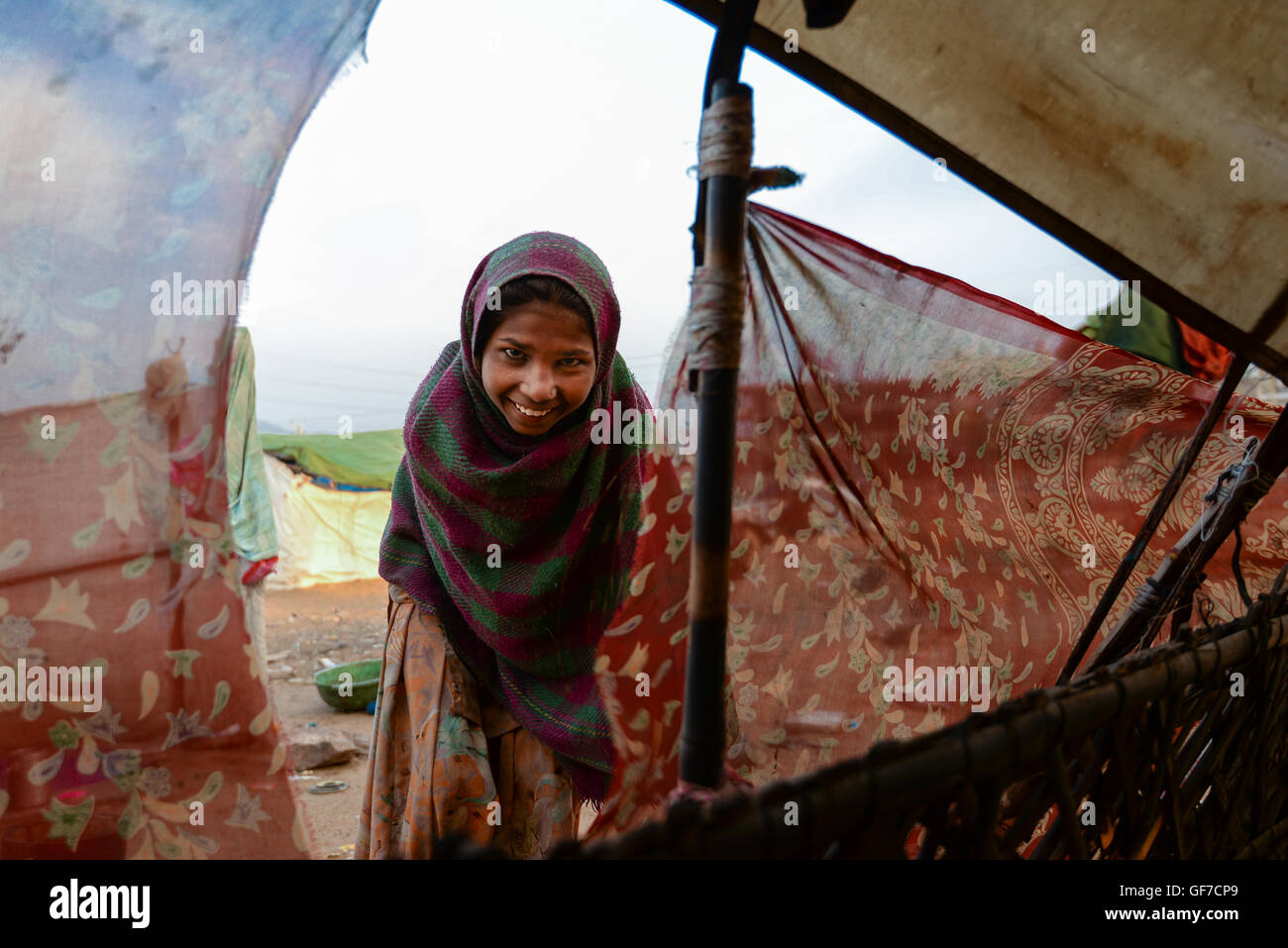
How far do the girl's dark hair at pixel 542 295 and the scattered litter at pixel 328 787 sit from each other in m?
3.94

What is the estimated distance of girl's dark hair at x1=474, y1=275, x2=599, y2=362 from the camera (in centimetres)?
141

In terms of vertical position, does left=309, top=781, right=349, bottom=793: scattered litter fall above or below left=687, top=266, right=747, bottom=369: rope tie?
below

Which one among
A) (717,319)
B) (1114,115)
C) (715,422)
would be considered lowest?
(715,422)

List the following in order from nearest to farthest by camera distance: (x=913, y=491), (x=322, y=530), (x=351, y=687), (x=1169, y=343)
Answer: (x=913, y=491), (x=1169, y=343), (x=351, y=687), (x=322, y=530)

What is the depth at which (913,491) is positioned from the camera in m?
1.63

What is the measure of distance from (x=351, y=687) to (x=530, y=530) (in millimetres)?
4691

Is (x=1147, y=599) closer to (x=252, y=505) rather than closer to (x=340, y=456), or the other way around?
(x=252, y=505)

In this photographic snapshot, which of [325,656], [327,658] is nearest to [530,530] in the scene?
[327,658]

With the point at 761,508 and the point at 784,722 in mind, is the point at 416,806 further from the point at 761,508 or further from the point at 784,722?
the point at 761,508

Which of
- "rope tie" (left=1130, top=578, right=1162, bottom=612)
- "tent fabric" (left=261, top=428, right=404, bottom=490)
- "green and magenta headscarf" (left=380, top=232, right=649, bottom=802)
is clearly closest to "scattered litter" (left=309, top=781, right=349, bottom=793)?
"green and magenta headscarf" (left=380, top=232, right=649, bottom=802)

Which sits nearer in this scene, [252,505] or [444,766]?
[444,766]

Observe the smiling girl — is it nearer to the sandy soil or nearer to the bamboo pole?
the sandy soil

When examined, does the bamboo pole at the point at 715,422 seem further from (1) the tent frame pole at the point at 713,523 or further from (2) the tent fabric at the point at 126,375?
(2) the tent fabric at the point at 126,375

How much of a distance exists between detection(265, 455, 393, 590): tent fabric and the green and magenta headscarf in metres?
9.76
